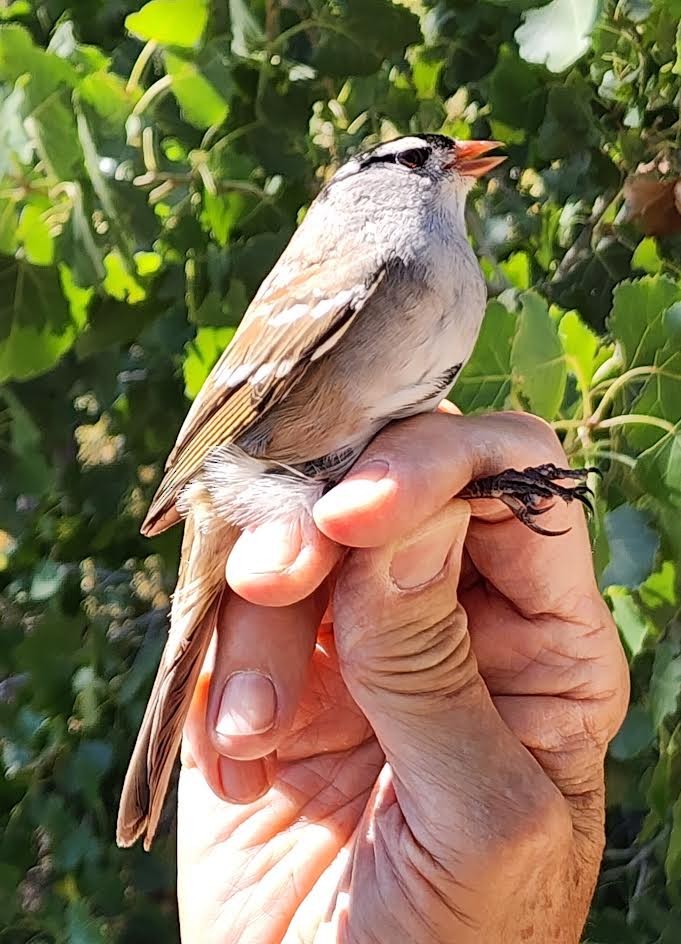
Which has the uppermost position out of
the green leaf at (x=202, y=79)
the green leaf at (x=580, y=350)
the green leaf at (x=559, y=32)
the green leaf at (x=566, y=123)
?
the green leaf at (x=202, y=79)

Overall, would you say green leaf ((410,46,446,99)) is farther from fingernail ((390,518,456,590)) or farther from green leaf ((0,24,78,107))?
fingernail ((390,518,456,590))

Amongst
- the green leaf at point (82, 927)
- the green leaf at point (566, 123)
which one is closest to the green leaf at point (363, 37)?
the green leaf at point (566, 123)

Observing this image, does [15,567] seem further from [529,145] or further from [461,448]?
[529,145]

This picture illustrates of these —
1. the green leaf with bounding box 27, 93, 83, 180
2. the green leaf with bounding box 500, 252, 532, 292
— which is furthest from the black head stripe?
the green leaf with bounding box 27, 93, 83, 180

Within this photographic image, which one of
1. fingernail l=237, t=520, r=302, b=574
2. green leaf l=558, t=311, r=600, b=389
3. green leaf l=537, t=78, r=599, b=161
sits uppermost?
green leaf l=537, t=78, r=599, b=161

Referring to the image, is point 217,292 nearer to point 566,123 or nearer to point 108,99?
point 108,99

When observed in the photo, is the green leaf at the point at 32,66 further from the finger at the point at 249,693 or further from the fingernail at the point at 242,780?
the fingernail at the point at 242,780

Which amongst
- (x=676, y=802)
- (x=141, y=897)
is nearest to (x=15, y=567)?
(x=141, y=897)
